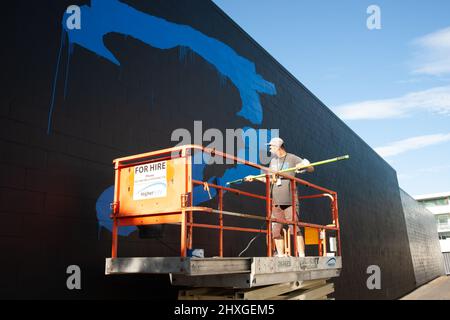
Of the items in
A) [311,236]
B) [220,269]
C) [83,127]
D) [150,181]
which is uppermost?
[83,127]

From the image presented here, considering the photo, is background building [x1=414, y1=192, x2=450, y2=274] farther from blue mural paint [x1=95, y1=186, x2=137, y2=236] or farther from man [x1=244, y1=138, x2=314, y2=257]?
blue mural paint [x1=95, y1=186, x2=137, y2=236]

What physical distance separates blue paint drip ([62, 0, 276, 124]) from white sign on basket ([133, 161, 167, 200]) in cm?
180

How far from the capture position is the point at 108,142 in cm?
513

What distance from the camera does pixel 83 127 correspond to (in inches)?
190

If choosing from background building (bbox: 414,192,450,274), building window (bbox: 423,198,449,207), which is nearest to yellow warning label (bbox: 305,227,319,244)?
background building (bbox: 414,192,450,274)

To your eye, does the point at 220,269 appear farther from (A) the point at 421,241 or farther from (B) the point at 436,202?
(B) the point at 436,202

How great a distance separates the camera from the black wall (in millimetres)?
4105

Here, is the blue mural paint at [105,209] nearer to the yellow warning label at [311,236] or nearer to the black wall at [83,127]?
the black wall at [83,127]

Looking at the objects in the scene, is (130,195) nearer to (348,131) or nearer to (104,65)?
(104,65)

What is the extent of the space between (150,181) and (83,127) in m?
1.20

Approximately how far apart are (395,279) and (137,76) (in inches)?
648

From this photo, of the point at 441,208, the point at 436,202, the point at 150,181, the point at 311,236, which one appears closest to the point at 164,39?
the point at 150,181

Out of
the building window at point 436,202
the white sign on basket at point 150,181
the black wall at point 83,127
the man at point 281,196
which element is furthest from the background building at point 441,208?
the white sign on basket at point 150,181
